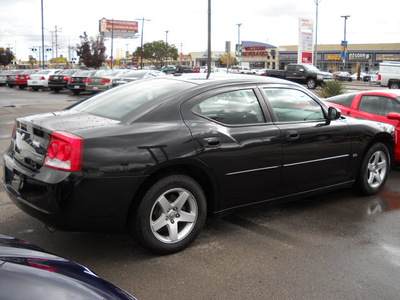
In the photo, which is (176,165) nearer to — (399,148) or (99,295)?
(99,295)

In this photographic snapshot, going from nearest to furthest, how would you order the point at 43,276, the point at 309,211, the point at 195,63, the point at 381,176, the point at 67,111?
1. the point at 43,276
2. the point at 67,111
3. the point at 309,211
4. the point at 381,176
5. the point at 195,63

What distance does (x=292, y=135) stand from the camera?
4.30 m

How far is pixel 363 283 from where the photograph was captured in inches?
127

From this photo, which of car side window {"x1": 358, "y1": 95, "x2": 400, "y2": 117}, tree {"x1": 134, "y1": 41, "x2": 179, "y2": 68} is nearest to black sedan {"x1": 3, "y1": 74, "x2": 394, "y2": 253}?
car side window {"x1": 358, "y1": 95, "x2": 400, "y2": 117}

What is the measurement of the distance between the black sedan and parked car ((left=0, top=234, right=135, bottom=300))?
115 cm

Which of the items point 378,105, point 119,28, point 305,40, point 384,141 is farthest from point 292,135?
point 119,28

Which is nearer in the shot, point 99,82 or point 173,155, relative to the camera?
point 173,155

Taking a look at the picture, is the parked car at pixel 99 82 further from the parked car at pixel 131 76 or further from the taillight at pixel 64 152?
the taillight at pixel 64 152

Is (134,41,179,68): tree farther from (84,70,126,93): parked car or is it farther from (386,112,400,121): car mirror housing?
(386,112,400,121): car mirror housing

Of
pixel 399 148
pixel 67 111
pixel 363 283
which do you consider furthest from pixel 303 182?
pixel 399 148

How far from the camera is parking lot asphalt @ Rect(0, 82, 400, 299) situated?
122 inches

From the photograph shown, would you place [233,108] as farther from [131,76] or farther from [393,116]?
[131,76]

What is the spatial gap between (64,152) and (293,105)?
2546 millimetres

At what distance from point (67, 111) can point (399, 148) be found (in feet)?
16.9
